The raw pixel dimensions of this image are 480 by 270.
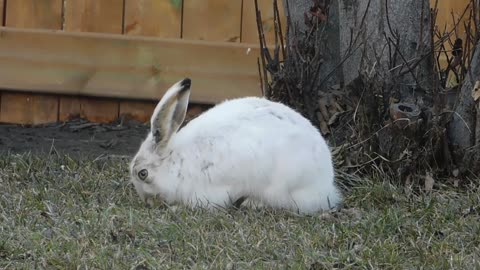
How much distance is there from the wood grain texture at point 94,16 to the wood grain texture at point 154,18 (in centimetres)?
7

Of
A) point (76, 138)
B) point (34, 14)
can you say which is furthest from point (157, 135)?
point (34, 14)

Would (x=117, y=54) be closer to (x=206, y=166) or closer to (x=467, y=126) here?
(x=206, y=166)

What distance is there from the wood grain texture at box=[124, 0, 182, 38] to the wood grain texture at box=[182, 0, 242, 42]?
6 cm

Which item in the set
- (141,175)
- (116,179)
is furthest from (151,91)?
(141,175)

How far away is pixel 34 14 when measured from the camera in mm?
7543

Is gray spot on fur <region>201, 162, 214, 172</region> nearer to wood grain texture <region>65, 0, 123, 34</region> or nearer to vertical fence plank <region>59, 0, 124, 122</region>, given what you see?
vertical fence plank <region>59, 0, 124, 122</region>

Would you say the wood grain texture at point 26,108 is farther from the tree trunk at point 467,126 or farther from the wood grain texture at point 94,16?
the tree trunk at point 467,126

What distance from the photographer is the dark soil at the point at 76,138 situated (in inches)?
266

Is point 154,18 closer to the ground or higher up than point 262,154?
higher up

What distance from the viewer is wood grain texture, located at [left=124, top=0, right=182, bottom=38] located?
295 inches

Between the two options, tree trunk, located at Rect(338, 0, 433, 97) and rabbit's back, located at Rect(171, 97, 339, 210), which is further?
tree trunk, located at Rect(338, 0, 433, 97)

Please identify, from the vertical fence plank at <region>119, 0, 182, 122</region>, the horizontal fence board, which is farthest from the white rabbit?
the vertical fence plank at <region>119, 0, 182, 122</region>

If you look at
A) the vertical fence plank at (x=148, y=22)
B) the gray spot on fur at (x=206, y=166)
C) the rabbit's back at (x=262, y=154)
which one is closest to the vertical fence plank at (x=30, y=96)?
the vertical fence plank at (x=148, y=22)

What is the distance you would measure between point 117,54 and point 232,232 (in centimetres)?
302
